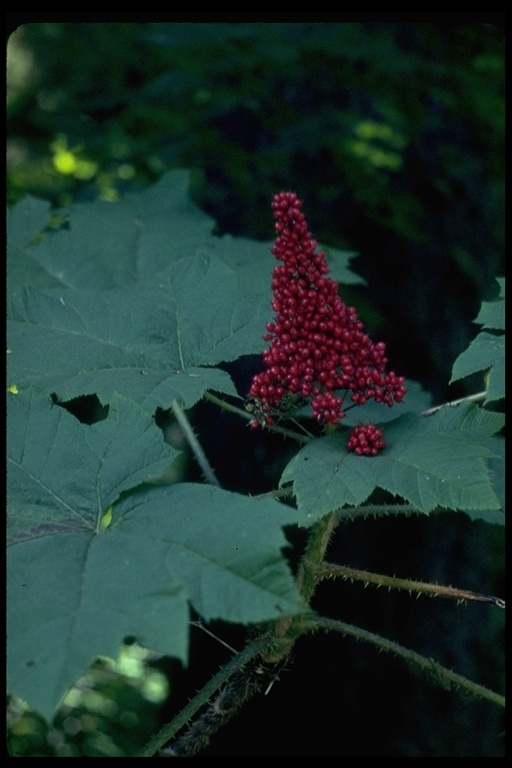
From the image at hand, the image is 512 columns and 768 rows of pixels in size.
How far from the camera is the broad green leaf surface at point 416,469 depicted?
1.58m

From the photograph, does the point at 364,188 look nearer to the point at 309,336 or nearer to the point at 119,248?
the point at 119,248

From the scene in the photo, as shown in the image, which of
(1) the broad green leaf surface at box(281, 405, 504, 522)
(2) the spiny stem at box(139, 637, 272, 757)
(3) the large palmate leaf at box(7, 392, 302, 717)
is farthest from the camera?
(2) the spiny stem at box(139, 637, 272, 757)

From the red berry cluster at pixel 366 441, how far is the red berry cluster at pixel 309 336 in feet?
0.27

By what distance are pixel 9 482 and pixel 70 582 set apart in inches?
15.0

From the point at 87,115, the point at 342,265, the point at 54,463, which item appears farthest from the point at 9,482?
the point at 87,115

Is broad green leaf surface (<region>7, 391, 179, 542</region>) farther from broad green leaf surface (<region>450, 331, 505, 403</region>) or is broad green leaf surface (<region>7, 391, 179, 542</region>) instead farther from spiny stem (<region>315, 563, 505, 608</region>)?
broad green leaf surface (<region>450, 331, 505, 403</region>)

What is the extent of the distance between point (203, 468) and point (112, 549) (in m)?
0.62

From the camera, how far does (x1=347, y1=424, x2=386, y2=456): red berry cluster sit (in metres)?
1.75

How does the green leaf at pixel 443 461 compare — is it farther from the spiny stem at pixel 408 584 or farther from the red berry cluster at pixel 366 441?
the spiny stem at pixel 408 584

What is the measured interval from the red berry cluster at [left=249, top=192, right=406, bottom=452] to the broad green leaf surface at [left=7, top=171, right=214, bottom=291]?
3.06 ft

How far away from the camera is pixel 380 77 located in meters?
4.50

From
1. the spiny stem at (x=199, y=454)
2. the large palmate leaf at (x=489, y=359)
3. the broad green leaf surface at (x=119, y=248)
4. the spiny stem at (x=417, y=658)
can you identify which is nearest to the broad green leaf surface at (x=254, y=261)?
the broad green leaf surface at (x=119, y=248)

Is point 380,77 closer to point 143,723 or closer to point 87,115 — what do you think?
point 87,115

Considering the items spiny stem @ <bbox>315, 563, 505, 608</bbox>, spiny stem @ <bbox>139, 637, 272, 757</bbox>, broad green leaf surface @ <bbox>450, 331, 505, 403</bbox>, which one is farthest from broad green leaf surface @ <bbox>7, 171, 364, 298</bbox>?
spiny stem @ <bbox>139, 637, 272, 757</bbox>
